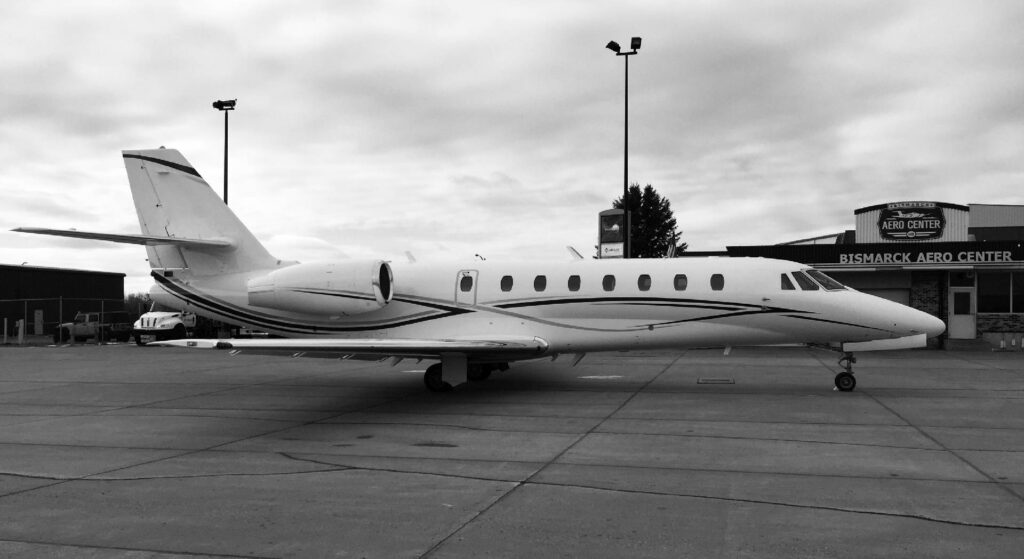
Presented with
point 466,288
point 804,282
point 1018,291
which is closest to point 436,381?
point 466,288

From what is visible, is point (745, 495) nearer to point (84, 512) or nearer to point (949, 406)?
point (84, 512)

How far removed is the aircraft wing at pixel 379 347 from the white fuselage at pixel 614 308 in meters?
0.84

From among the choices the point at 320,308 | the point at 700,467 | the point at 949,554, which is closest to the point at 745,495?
the point at 700,467

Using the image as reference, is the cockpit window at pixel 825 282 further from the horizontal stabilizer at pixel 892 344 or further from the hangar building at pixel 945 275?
the hangar building at pixel 945 275

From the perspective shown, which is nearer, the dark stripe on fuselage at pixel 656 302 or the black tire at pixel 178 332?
the dark stripe on fuselage at pixel 656 302

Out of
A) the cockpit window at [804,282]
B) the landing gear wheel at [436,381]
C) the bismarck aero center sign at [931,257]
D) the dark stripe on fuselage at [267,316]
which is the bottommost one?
the landing gear wheel at [436,381]

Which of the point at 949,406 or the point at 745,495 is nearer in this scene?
the point at 745,495

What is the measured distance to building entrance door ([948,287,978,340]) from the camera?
103ft

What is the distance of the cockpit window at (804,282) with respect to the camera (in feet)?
49.2

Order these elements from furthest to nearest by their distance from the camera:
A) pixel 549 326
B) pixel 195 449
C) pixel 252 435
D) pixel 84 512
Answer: pixel 549 326 < pixel 252 435 < pixel 195 449 < pixel 84 512

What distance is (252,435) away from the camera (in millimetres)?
11070

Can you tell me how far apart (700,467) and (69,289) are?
5982 cm

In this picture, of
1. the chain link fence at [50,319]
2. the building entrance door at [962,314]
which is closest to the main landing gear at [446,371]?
the building entrance door at [962,314]

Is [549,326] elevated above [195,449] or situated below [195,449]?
above
